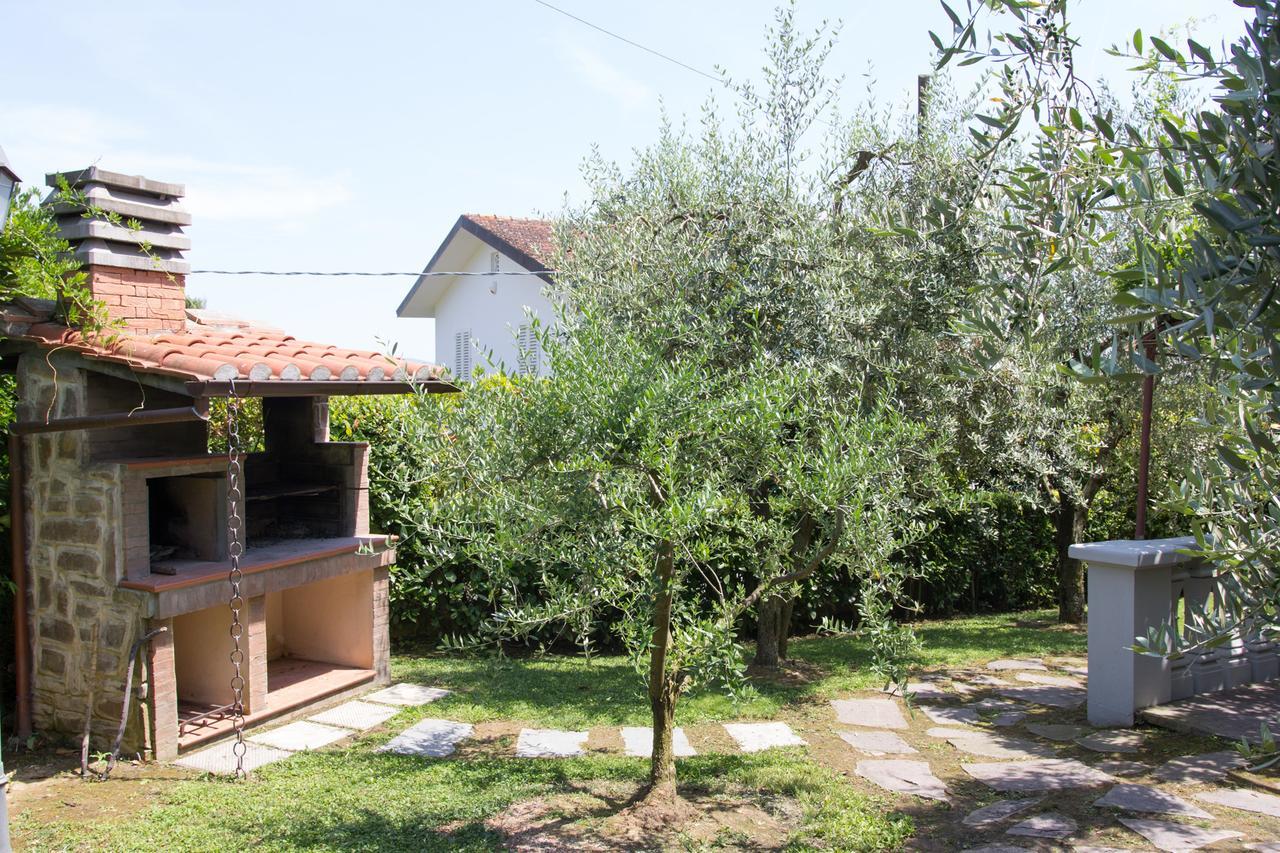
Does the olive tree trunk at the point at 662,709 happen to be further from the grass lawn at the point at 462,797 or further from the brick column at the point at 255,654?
the brick column at the point at 255,654

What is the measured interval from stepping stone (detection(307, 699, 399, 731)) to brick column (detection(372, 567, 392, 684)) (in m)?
0.54

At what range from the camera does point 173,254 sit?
22.7 ft

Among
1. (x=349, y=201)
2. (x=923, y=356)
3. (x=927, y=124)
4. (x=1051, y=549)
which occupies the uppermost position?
(x=349, y=201)

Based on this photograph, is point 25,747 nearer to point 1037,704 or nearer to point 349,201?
point 1037,704

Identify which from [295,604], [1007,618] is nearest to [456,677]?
[295,604]

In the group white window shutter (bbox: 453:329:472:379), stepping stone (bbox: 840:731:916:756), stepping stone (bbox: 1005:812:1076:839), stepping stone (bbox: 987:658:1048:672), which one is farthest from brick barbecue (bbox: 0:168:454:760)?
white window shutter (bbox: 453:329:472:379)

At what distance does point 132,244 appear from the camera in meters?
6.58

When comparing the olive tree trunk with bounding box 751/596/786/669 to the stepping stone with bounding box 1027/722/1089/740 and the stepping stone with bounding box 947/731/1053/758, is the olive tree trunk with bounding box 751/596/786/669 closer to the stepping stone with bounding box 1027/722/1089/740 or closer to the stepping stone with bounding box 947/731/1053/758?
the stepping stone with bounding box 947/731/1053/758

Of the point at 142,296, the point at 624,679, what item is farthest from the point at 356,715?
the point at 142,296

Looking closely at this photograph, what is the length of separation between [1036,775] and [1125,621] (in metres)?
1.53

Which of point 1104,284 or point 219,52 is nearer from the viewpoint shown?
point 1104,284

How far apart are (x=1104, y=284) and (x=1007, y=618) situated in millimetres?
5353

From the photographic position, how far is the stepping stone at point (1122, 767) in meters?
5.57

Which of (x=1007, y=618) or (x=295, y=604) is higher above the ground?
(x=295, y=604)
